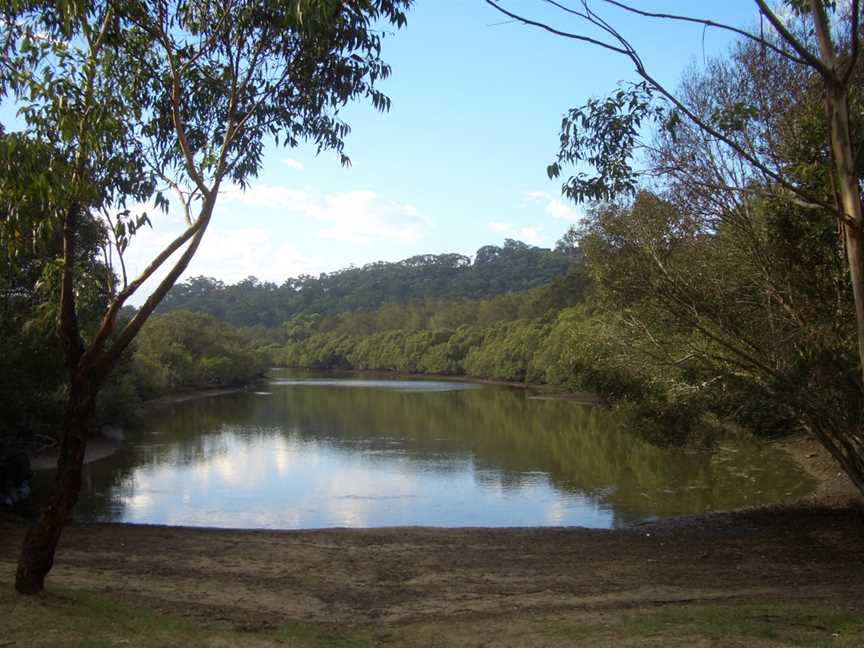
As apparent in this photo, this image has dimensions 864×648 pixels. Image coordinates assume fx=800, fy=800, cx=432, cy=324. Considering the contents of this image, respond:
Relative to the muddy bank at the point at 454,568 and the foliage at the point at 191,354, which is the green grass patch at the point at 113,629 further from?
the foliage at the point at 191,354

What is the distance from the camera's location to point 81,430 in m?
6.34

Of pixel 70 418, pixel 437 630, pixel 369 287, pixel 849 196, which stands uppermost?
pixel 369 287

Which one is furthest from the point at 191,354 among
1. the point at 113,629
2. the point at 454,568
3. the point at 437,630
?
the point at 113,629

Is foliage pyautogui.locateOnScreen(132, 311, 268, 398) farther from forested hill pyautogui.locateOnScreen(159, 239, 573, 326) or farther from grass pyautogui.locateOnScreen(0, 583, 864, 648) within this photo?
forested hill pyautogui.locateOnScreen(159, 239, 573, 326)

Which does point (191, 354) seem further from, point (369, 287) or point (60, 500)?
point (369, 287)

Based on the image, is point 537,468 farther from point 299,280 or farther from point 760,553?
point 299,280

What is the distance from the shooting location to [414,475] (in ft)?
71.3

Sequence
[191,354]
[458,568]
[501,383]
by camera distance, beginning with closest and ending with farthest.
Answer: [458,568] → [191,354] → [501,383]

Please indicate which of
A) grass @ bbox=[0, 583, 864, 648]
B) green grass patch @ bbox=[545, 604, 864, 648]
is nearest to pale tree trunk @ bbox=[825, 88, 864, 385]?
green grass patch @ bbox=[545, 604, 864, 648]

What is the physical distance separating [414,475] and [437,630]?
1513 cm

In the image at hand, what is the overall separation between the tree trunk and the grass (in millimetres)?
Result: 181

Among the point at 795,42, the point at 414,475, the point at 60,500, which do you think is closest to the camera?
the point at 795,42

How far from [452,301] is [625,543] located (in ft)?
308

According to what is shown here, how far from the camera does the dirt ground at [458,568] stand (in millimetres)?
7648
